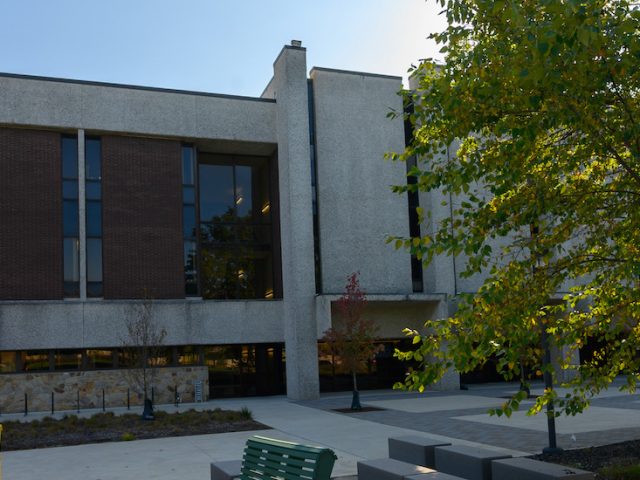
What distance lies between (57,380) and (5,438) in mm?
9623

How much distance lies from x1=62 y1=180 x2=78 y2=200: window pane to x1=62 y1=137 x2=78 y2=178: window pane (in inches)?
10.7

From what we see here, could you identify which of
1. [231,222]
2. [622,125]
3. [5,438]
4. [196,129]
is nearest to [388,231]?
[231,222]

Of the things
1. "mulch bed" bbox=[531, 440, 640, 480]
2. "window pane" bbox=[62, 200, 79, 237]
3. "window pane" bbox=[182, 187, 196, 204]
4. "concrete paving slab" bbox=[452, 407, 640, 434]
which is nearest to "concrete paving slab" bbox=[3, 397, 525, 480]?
"mulch bed" bbox=[531, 440, 640, 480]

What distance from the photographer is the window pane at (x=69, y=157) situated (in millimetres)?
28594

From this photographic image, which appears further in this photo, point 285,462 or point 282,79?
point 282,79

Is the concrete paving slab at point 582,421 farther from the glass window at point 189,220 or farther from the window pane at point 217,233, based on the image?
the window pane at point 217,233

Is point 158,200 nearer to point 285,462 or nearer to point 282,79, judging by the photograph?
point 282,79

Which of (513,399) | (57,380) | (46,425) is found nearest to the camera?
(513,399)

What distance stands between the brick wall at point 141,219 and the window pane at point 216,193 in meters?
1.93

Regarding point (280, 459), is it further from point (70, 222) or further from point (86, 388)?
point (70, 222)

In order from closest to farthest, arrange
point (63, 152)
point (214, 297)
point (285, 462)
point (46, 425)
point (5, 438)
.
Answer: point (285, 462)
point (5, 438)
point (46, 425)
point (63, 152)
point (214, 297)

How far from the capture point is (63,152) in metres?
28.7

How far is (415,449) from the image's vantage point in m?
11.1

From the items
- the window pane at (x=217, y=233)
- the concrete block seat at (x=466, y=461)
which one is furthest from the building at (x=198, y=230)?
the concrete block seat at (x=466, y=461)
